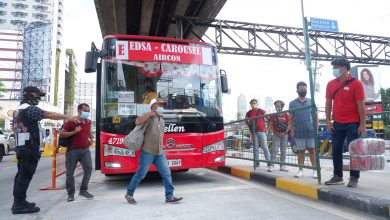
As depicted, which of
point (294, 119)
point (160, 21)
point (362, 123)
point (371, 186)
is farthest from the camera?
point (160, 21)

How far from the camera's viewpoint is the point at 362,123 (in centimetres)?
464

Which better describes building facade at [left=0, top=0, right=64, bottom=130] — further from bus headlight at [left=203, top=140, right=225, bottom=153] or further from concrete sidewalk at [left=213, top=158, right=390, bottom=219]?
concrete sidewalk at [left=213, top=158, right=390, bottom=219]

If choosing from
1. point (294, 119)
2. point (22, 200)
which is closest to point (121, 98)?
point (22, 200)

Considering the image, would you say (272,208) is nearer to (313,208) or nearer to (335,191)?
(313,208)

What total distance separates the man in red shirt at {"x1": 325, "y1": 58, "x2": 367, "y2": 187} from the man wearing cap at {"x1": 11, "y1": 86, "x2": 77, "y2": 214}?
13.1 ft

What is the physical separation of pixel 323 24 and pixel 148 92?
4.02 m

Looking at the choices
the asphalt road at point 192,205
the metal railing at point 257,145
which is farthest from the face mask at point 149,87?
the metal railing at point 257,145

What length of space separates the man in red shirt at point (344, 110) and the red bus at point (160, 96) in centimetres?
242

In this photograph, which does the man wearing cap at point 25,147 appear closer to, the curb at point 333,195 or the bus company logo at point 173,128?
the bus company logo at point 173,128

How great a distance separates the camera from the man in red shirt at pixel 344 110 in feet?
15.6

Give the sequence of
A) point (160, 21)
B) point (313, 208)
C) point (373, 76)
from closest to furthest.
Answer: point (313, 208) < point (160, 21) < point (373, 76)

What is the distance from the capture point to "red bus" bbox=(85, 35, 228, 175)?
20.1ft

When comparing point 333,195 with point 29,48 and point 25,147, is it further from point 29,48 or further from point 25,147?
point 29,48

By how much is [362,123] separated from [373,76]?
25.0 metres
